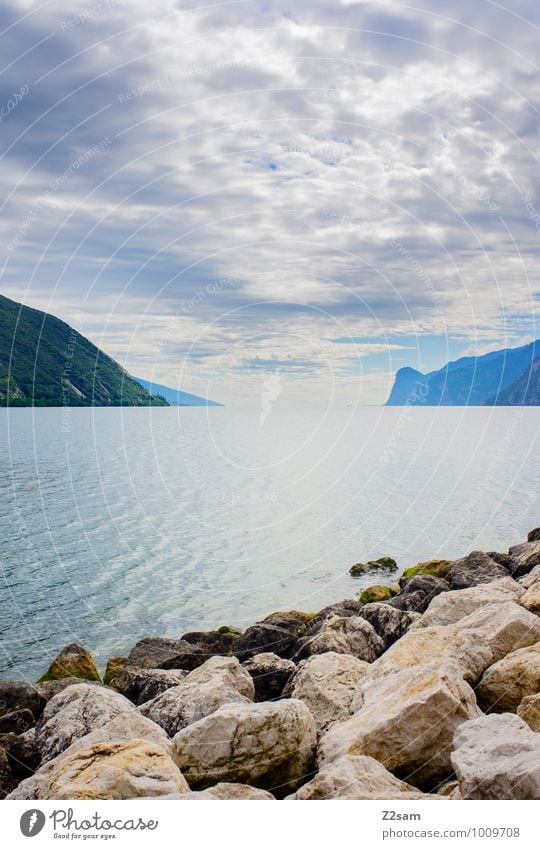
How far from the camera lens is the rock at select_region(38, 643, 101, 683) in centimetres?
2195

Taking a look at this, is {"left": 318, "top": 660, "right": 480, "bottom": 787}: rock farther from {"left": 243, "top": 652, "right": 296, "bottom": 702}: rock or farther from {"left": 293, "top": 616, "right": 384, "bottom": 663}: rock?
{"left": 293, "top": 616, "right": 384, "bottom": 663}: rock

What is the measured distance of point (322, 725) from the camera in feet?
40.9

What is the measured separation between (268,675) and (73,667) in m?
9.01

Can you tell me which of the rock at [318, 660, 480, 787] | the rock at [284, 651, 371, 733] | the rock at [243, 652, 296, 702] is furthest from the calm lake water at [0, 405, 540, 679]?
the rock at [318, 660, 480, 787]

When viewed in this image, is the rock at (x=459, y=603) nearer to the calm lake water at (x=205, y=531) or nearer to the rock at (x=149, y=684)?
the rock at (x=149, y=684)

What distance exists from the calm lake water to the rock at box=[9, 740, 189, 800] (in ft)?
56.1

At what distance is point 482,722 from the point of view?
935 cm

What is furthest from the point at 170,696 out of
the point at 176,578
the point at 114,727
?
the point at 176,578

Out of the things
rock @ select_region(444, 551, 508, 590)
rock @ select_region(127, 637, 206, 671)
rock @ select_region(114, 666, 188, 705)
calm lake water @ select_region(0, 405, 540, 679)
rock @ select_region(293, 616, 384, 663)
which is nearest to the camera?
rock @ select_region(114, 666, 188, 705)

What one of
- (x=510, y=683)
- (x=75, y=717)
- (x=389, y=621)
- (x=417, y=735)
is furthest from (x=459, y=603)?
(x=75, y=717)

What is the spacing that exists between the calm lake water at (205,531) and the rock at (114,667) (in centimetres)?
331

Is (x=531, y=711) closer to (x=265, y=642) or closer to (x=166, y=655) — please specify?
(x=265, y=642)

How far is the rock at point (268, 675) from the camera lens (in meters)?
16.1

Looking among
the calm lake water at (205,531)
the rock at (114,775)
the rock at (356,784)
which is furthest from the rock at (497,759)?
the calm lake water at (205,531)
